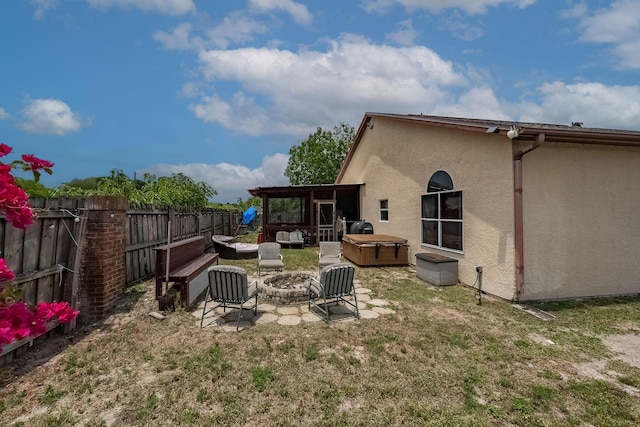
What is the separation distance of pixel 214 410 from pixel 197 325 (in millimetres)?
2158

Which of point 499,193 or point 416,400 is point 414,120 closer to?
point 499,193

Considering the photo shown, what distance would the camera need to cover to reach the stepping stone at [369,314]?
5055 millimetres

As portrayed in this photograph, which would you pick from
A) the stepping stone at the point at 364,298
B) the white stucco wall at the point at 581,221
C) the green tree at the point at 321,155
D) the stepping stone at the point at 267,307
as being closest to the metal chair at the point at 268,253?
the stepping stone at the point at 267,307

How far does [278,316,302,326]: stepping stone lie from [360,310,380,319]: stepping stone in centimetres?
108

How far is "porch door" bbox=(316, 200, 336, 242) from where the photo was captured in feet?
48.1

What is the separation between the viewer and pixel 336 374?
3.32m

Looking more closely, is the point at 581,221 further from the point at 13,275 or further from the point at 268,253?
the point at 13,275

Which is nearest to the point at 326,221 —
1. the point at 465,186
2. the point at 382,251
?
the point at 382,251

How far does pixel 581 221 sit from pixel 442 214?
9.22 ft

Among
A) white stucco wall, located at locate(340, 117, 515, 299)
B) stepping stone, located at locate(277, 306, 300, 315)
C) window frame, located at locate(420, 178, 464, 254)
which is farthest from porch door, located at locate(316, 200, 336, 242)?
stepping stone, located at locate(277, 306, 300, 315)

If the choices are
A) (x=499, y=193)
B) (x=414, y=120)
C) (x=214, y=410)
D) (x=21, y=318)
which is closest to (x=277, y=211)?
(x=414, y=120)

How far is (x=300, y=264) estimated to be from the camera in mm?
9734

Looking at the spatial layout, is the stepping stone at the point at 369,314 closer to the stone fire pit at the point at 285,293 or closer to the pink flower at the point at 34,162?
the stone fire pit at the point at 285,293

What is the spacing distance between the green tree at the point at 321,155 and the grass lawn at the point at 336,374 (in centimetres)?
3043
